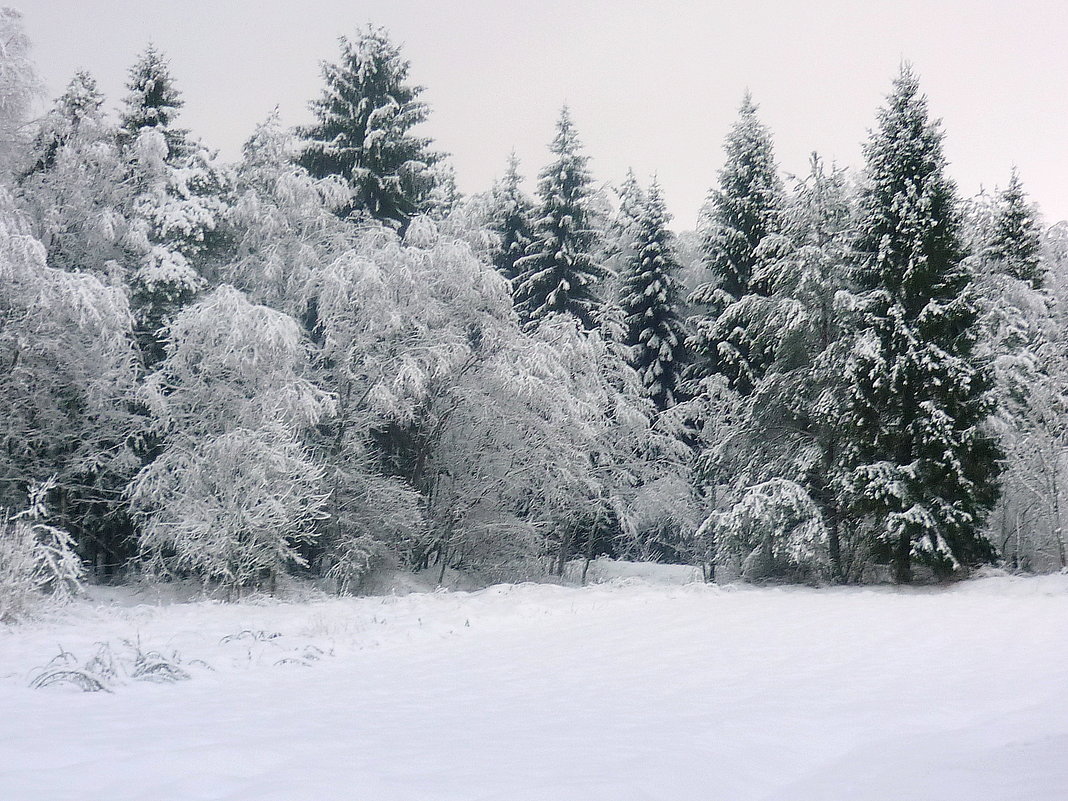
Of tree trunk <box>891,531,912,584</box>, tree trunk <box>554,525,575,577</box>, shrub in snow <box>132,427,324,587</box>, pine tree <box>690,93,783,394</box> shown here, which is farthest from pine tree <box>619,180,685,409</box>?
shrub in snow <box>132,427,324,587</box>

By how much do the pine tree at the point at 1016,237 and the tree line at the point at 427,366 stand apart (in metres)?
0.07

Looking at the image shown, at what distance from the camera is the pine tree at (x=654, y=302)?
21.0m

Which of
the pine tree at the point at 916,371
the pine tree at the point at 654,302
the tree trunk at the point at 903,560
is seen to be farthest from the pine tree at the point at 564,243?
the tree trunk at the point at 903,560

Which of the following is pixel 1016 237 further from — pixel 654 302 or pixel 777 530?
pixel 777 530

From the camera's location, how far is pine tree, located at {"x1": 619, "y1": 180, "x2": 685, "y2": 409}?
69.1 ft

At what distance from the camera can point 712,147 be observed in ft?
61.9

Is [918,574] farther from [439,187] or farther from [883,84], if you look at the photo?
[439,187]

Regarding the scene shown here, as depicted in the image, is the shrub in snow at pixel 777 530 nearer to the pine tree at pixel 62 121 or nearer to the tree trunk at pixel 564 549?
the tree trunk at pixel 564 549

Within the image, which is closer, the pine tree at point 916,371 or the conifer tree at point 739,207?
the pine tree at point 916,371

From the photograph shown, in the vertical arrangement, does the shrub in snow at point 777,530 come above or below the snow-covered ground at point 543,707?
above

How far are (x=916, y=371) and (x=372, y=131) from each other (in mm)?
12948

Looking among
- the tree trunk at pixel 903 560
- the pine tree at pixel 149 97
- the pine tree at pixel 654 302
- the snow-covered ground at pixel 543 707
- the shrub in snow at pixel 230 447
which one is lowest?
the snow-covered ground at pixel 543 707

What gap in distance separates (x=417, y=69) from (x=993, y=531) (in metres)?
18.1

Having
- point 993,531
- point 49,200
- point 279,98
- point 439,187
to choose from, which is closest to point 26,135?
point 49,200
